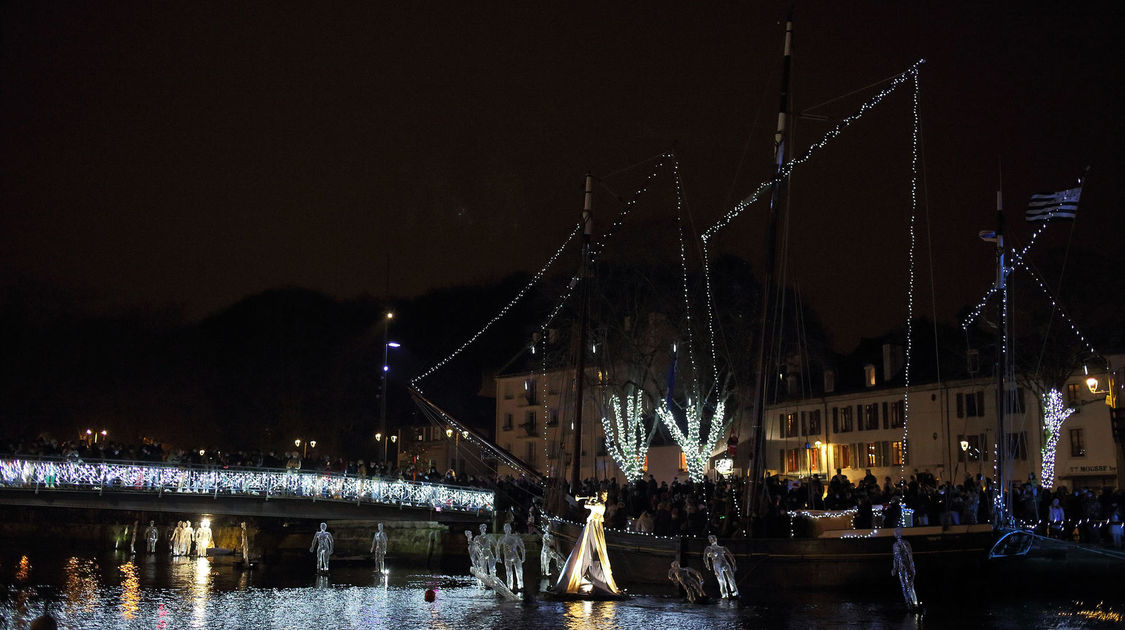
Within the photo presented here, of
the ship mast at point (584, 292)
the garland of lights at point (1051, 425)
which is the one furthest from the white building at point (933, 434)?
the ship mast at point (584, 292)

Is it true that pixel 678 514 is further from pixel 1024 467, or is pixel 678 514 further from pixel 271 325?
pixel 271 325

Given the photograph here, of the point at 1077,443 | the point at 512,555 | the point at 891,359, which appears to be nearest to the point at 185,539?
the point at 512,555

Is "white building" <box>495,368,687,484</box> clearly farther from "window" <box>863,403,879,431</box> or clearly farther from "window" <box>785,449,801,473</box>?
"window" <box>863,403,879,431</box>

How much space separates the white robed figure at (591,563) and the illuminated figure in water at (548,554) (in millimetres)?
9666

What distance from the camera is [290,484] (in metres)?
43.2

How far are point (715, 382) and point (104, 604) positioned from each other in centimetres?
3133

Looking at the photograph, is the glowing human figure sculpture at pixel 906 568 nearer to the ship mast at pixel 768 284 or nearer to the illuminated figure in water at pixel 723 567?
the illuminated figure in water at pixel 723 567

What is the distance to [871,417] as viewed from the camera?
2527 inches

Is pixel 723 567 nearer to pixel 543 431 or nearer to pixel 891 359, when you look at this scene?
pixel 891 359

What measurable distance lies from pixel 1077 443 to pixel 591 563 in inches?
1437

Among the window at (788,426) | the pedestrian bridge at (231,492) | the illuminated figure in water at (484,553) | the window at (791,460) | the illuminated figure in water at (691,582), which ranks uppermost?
the window at (788,426)

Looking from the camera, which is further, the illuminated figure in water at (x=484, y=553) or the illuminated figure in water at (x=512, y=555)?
the illuminated figure in water at (x=484, y=553)

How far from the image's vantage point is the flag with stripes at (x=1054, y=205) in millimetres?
30641

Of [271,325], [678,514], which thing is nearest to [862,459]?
[678,514]
